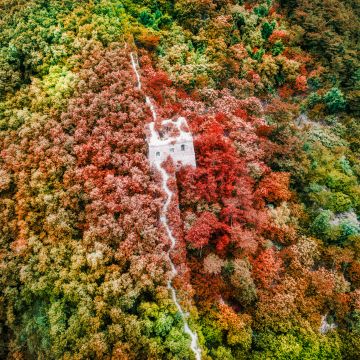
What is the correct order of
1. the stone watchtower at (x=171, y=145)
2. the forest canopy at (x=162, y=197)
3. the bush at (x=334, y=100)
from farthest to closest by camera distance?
the bush at (x=334, y=100), the stone watchtower at (x=171, y=145), the forest canopy at (x=162, y=197)

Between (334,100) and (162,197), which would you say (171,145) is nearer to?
(162,197)

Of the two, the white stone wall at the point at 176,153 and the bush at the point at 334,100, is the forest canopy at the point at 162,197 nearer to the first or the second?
the bush at the point at 334,100

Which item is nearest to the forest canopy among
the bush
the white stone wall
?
the bush

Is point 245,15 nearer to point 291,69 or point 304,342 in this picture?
point 291,69

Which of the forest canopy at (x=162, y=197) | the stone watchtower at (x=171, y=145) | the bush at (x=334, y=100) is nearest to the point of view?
the forest canopy at (x=162, y=197)

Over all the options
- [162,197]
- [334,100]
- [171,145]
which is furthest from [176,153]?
[334,100]

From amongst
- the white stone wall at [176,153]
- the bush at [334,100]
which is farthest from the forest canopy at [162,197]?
the white stone wall at [176,153]

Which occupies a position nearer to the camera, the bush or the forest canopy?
the forest canopy

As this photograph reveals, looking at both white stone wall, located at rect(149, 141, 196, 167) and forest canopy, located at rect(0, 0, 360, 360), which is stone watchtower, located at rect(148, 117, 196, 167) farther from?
forest canopy, located at rect(0, 0, 360, 360)
